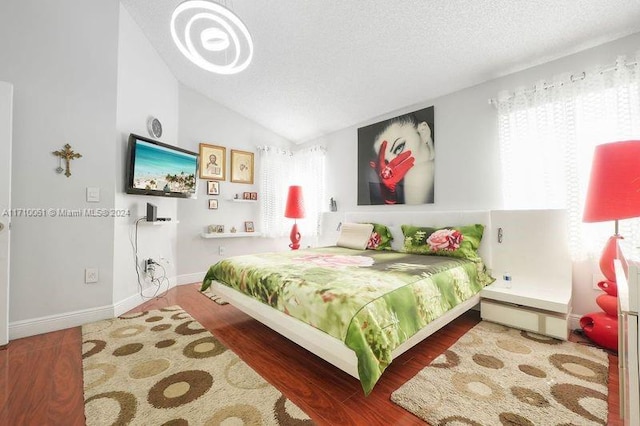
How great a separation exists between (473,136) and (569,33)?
1086 millimetres

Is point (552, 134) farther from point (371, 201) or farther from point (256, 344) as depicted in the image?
point (256, 344)

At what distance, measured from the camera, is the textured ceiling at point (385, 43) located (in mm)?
2117

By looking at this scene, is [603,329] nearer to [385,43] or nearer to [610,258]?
[610,258]

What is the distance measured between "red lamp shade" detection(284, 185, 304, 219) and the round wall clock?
202cm

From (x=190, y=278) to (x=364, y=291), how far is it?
11.2 ft

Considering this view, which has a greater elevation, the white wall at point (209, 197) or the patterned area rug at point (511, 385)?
the white wall at point (209, 197)

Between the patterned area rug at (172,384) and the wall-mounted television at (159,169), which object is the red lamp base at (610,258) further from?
the wall-mounted television at (159,169)

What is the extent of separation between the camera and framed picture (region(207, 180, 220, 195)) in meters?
4.21

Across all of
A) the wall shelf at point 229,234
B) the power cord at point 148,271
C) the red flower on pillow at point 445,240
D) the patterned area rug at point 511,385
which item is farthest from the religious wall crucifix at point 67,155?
the red flower on pillow at point 445,240

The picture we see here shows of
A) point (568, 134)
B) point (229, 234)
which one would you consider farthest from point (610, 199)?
point (229, 234)

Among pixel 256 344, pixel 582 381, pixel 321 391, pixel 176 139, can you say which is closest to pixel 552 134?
pixel 582 381

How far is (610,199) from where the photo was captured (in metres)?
1.79

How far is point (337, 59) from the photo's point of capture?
296cm

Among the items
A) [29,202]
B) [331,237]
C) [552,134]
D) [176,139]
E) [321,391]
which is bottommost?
[321,391]
